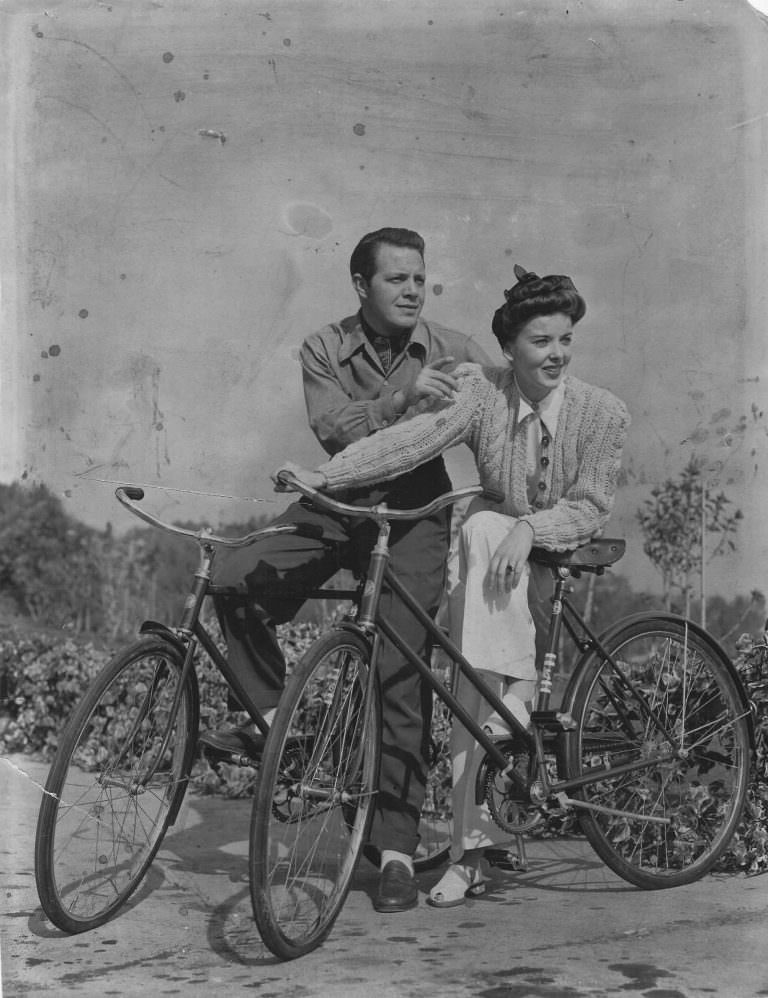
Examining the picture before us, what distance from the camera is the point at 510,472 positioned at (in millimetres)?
3773

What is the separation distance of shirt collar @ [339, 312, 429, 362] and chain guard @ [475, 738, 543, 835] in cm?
124

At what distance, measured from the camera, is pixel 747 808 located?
12.8 ft

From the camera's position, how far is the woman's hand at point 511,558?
3.57 meters

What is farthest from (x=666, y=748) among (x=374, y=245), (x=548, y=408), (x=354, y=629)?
(x=374, y=245)

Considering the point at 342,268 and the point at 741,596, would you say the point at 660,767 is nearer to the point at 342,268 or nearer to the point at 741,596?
the point at 741,596

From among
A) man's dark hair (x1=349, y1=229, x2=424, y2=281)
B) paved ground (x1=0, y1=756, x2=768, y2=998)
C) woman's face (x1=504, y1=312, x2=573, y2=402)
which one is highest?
man's dark hair (x1=349, y1=229, x2=424, y2=281)

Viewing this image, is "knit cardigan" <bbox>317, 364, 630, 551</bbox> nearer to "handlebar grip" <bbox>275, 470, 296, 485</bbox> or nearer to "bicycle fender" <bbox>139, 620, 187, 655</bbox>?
"handlebar grip" <bbox>275, 470, 296, 485</bbox>

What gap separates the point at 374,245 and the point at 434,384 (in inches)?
21.3

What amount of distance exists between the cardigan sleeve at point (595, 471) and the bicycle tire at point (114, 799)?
1.17 metres

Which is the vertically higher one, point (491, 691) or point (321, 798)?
point (491, 691)

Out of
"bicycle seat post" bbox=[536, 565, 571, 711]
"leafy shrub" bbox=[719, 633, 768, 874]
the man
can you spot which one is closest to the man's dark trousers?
the man

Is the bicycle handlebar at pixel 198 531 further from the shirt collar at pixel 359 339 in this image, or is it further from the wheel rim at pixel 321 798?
the shirt collar at pixel 359 339

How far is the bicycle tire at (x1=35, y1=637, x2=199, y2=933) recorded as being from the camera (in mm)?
3043

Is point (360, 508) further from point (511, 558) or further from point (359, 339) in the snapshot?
point (359, 339)
